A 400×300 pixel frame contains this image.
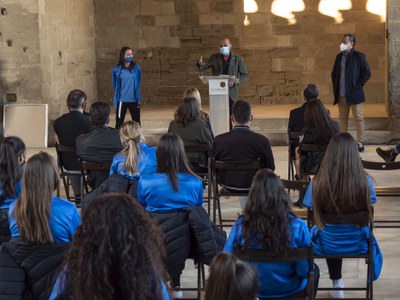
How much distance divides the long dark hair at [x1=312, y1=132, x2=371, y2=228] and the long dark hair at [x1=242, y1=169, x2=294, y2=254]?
73 cm

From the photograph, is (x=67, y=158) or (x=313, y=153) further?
(x=67, y=158)

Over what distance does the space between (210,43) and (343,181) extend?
11296 millimetres

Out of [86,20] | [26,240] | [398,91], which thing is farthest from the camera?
[86,20]

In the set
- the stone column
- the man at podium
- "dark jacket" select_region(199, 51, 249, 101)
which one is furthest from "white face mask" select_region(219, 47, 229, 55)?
the stone column

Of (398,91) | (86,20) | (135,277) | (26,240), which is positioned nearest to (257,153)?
(26,240)

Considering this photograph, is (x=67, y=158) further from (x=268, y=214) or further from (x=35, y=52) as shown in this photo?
(x=35, y=52)

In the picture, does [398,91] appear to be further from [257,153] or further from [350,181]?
[350,181]

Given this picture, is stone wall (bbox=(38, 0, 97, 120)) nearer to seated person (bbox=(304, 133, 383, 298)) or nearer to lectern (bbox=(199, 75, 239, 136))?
lectern (bbox=(199, 75, 239, 136))

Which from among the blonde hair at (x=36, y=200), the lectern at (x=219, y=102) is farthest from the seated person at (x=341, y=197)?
the lectern at (x=219, y=102)

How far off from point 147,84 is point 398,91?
5211 millimetres

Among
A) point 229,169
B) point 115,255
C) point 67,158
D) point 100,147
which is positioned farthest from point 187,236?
point 67,158

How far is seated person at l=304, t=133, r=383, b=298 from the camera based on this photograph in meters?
5.35

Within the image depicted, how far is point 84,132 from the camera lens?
27.8ft

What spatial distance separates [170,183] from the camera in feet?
18.5
